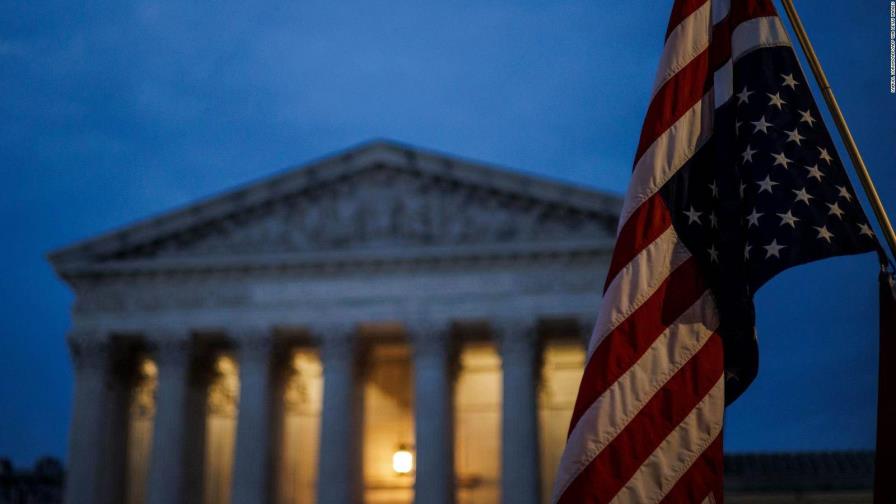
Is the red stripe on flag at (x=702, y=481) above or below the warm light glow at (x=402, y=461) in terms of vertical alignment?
below

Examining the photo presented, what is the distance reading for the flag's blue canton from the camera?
8.82 meters

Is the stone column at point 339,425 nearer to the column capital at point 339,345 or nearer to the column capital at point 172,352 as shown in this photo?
the column capital at point 339,345

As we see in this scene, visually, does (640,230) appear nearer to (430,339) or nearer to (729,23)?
(729,23)

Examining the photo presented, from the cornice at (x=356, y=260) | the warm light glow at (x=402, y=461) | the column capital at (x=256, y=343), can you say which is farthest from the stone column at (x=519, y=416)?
the column capital at (x=256, y=343)

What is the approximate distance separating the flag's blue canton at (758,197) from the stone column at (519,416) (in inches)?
1141

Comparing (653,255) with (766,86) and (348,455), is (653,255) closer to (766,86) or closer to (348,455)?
(766,86)

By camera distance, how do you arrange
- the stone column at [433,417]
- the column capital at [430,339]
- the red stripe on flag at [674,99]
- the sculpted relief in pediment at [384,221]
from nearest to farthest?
the red stripe on flag at [674,99], the stone column at [433,417], the column capital at [430,339], the sculpted relief in pediment at [384,221]

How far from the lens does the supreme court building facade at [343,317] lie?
39.0m

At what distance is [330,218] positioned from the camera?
137ft

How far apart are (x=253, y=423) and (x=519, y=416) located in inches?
380

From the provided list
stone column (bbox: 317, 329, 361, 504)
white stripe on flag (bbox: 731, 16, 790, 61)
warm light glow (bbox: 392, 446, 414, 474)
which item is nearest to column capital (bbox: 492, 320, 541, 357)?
warm light glow (bbox: 392, 446, 414, 474)

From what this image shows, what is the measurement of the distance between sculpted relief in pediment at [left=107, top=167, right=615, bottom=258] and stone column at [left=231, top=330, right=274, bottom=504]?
12.6 ft

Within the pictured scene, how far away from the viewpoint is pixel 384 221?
40.9 meters

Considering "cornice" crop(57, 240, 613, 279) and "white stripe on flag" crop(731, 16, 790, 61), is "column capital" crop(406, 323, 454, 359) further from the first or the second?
"white stripe on flag" crop(731, 16, 790, 61)
